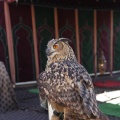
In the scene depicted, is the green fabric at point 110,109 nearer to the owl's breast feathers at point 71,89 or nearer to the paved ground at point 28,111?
the paved ground at point 28,111

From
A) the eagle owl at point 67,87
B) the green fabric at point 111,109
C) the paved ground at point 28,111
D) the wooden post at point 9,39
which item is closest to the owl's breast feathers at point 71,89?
the eagle owl at point 67,87

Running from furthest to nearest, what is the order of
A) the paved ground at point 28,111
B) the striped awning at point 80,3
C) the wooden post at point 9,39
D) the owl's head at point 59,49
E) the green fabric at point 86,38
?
1. the green fabric at point 86,38
2. the striped awning at point 80,3
3. the wooden post at point 9,39
4. the paved ground at point 28,111
5. the owl's head at point 59,49

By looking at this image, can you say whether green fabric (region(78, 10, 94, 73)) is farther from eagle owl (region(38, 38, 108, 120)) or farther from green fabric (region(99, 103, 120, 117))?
eagle owl (region(38, 38, 108, 120))

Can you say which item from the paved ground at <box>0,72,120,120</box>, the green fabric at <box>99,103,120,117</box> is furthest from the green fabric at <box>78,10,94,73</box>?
the green fabric at <box>99,103,120,117</box>

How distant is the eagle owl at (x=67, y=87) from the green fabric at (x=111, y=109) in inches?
95.0

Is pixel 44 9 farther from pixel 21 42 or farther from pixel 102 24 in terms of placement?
pixel 102 24

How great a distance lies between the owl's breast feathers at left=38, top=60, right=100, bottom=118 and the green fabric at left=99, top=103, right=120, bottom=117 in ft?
7.97

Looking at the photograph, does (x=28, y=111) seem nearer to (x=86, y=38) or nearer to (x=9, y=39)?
(x=9, y=39)

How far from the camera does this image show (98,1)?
268 inches

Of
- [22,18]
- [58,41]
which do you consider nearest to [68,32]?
[22,18]

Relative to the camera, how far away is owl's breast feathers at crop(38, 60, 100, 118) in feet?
5.01

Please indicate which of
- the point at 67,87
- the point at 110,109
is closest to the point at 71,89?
the point at 67,87

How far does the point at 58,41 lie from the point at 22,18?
477cm

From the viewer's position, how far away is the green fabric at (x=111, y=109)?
3.92 m
